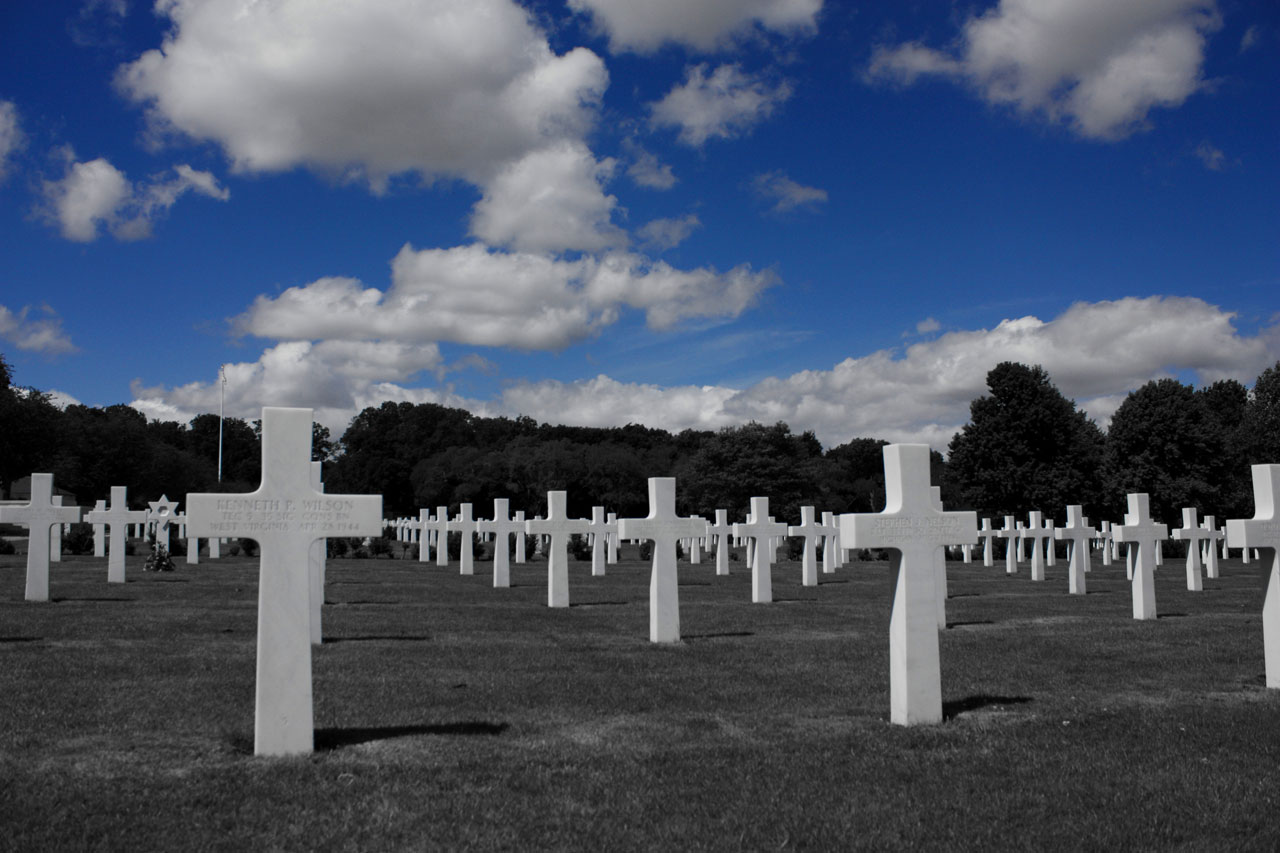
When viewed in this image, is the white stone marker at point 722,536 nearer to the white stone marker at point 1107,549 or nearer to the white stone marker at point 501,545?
the white stone marker at point 501,545

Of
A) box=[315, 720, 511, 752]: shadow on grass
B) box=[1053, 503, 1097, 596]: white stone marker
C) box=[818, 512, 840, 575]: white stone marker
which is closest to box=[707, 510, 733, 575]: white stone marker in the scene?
box=[818, 512, 840, 575]: white stone marker

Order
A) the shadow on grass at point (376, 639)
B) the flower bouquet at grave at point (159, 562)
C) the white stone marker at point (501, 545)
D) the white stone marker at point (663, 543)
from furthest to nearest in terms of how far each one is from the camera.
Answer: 1. the flower bouquet at grave at point (159, 562)
2. the white stone marker at point (501, 545)
3. the white stone marker at point (663, 543)
4. the shadow on grass at point (376, 639)

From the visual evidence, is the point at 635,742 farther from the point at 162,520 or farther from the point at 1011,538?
the point at 162,520

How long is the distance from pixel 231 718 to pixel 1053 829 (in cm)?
597

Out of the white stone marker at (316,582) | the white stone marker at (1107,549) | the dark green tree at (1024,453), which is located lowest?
the white stone marker at (1107,549)

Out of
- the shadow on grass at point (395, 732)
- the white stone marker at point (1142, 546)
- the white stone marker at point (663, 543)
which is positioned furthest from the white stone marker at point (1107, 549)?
the shadow on grass at point (395, 732)

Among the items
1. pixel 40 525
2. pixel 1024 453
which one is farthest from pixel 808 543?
pixel 1024 453

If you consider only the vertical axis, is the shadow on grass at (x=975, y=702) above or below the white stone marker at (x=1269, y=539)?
below

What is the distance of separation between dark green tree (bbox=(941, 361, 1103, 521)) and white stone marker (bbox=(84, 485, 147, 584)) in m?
38.7

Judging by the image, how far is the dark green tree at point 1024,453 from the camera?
155 feet

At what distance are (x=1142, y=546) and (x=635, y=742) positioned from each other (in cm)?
1239

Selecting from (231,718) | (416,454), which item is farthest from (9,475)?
(231,718)

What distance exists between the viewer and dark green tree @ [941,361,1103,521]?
47094 millimetres

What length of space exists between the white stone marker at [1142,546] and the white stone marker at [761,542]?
6.50 meters
